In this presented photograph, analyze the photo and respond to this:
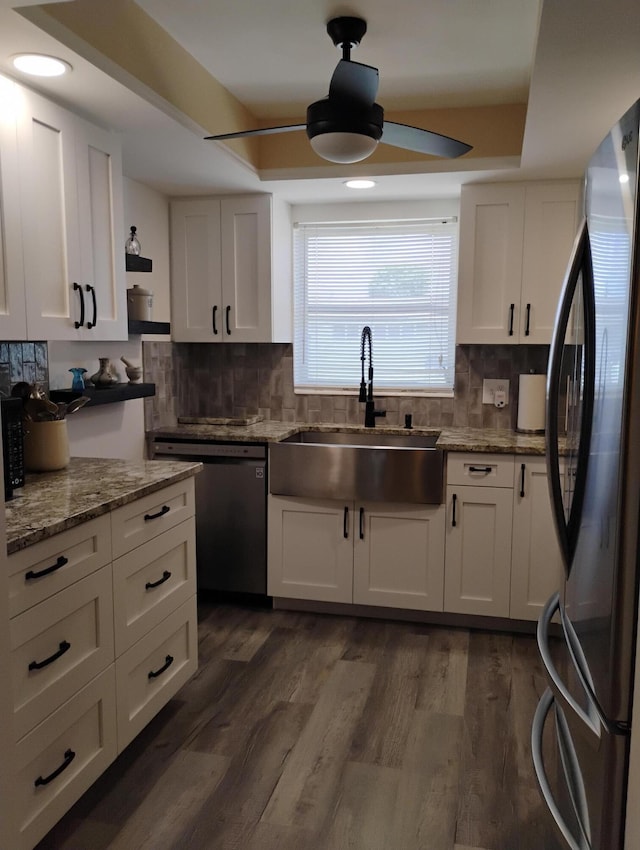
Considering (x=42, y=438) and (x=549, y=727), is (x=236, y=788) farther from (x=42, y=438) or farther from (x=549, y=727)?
(x=42, y=438)

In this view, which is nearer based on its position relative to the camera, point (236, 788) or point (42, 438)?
point (236, 788)

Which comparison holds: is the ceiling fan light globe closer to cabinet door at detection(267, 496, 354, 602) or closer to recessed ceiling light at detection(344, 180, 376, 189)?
recessed ceiling light at detection(344, 180, 376, 189)

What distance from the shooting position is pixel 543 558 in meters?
3.13

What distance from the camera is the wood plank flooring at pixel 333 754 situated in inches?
75.5

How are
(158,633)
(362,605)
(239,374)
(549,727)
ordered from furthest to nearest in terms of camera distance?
(239,374), (362,605), (549,727), (158,633)

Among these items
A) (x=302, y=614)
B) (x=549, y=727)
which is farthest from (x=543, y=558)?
(x=302, y=614)

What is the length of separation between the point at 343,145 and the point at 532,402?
1819mm

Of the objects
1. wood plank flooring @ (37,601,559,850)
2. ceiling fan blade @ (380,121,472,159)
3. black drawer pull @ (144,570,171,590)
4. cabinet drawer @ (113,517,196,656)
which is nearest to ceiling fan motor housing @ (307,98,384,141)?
ceiling fan blade @ (380,121,472,159)

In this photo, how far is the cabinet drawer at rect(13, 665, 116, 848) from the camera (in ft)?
5.35

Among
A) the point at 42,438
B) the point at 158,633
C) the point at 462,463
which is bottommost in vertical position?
the point at 158,633

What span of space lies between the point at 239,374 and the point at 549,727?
2.51 metres

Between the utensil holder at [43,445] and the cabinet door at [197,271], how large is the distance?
4.82 ft

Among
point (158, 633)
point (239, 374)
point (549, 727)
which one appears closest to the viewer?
point (158, 633)

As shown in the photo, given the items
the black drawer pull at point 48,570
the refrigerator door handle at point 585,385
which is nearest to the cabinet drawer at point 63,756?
the black drawer pull at point 48,570
